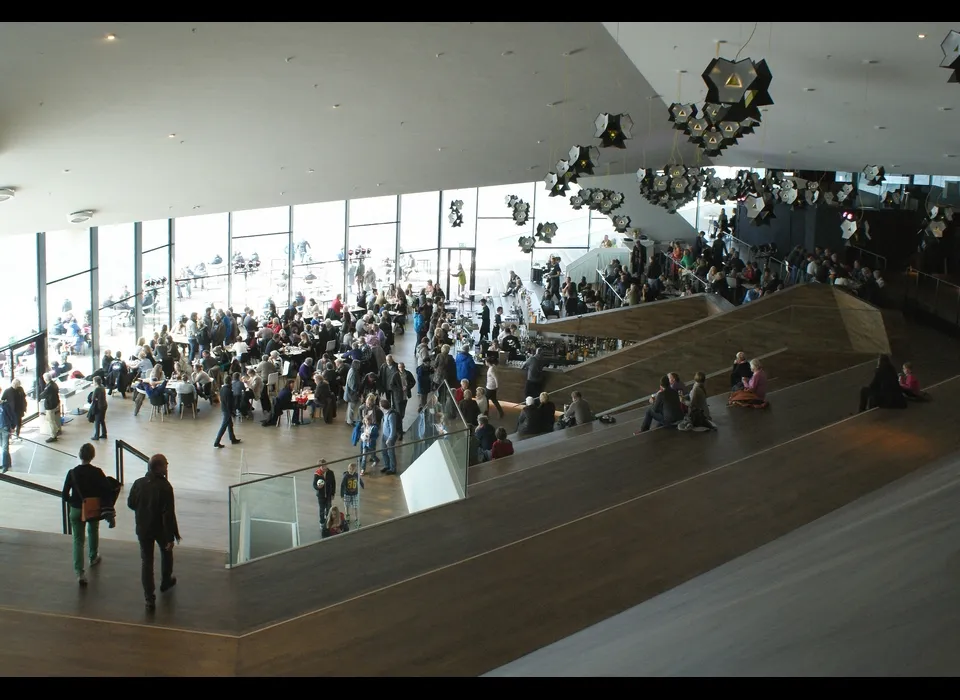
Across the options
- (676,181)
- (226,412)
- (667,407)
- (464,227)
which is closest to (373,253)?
(464,227)

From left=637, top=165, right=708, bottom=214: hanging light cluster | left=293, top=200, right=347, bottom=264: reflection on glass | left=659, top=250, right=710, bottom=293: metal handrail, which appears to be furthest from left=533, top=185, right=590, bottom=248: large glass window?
left=637, top=165, right=708, bottom=214: hanging light cluster

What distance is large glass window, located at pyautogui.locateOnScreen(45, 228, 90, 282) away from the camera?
16.5 metres

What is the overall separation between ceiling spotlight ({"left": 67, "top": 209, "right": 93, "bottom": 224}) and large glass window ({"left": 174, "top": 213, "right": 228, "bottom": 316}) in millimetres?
7117

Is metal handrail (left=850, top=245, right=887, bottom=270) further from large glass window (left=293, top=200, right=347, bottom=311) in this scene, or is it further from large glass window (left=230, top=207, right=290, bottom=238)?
large glass window (left=230, top=207, right=290, bottom=238)

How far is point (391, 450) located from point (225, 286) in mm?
16068

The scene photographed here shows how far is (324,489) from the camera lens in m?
7.73

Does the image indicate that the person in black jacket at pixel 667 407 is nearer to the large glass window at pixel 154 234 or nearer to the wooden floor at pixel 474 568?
the wooden floor at pixel 474 568

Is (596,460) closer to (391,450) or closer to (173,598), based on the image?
(391,450)

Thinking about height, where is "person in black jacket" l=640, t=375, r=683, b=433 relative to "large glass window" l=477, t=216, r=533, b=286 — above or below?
below

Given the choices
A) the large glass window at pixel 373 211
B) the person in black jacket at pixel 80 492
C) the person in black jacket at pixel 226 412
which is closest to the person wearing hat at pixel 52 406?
the person in black jacket at pixel 226 412

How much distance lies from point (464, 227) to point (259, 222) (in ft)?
23.3

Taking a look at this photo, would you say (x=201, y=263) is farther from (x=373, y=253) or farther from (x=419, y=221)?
(x=419, y=221)

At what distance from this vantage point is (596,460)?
9.24 meters
